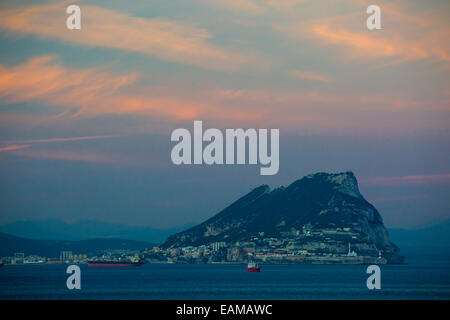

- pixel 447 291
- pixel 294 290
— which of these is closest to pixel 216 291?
pixel 294 290

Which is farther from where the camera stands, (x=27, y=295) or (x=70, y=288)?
(x=70, y=288)

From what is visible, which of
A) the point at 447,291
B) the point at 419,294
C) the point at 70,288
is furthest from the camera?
the point at 70,288
